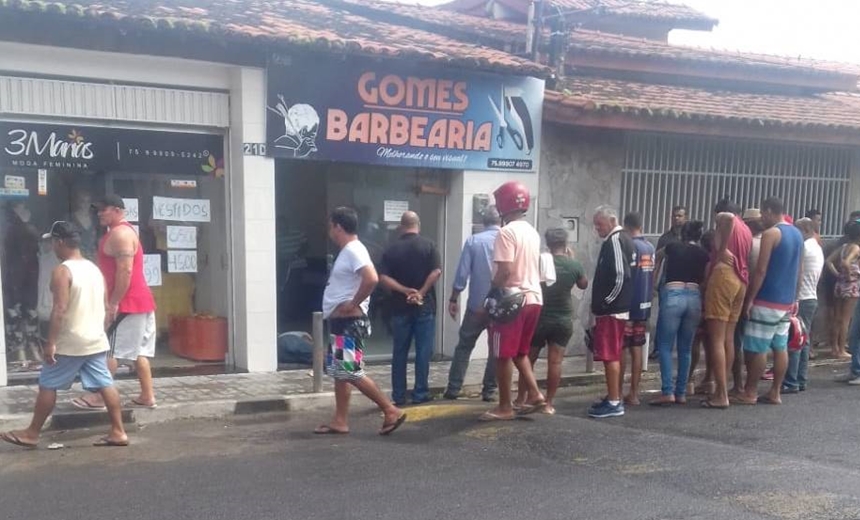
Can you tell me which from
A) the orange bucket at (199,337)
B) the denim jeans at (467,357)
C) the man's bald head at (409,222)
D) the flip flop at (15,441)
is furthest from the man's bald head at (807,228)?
the flip flop at (15,441)

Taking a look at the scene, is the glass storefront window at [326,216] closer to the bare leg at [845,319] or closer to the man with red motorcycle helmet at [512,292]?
the man with red motorcycle helmet at [512,292]

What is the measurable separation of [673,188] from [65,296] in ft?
27.7

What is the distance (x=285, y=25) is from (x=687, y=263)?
5.09 meters

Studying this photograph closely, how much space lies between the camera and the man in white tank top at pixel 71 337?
6.32 metres

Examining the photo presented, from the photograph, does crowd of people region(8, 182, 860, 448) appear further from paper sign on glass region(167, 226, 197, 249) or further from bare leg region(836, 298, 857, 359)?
bare leg region(836, 298, 857, 359)

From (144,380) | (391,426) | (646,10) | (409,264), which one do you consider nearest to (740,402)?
(409,264)

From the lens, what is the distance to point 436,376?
32.1 feet

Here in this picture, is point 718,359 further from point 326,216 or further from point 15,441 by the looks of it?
point 15,441

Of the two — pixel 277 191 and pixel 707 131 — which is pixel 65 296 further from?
pixel 707 131

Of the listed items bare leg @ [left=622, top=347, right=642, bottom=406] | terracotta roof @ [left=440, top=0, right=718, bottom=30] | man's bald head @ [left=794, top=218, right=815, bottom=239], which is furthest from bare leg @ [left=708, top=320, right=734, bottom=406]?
terracotta roof @ [left=440, top=0, right=718, bottom=30]

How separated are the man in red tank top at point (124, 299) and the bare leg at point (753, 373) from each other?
A: 5.33 m

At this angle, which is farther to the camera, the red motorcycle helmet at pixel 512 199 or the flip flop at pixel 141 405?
the flip flop at pixel 141 405

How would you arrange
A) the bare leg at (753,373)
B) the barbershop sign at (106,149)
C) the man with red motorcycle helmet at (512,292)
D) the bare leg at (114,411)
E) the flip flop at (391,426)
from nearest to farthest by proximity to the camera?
the bare leg at (114,411)
the flip flop at (391,426)
the man with red motorcycle helmet at (512,292)
the bare leg at (753,373)
the barbershop sign at (106,149)

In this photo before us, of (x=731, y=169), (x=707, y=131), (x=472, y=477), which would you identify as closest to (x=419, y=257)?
(x=472, y=477)
